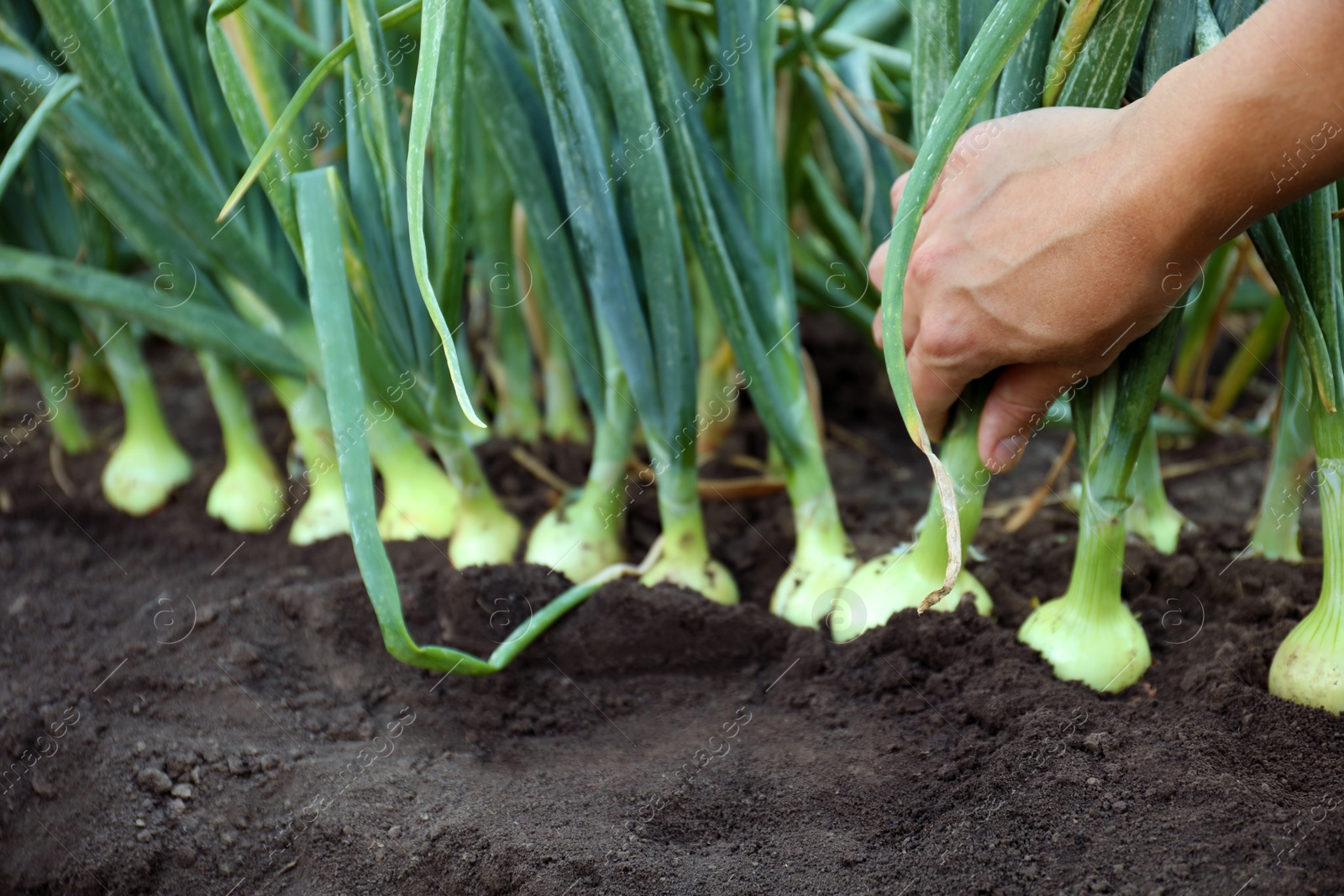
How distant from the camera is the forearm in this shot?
1.96 ft

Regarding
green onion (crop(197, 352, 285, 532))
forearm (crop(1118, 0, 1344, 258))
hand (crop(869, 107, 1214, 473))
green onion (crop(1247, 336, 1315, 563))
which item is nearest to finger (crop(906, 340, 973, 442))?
hand (crop(869, 107, 1214, 473))

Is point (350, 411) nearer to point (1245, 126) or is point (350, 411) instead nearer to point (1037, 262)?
point (1037, 262)

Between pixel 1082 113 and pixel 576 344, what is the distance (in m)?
0.58

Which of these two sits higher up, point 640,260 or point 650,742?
point 640,260

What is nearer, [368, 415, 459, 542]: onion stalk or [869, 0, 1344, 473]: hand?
[869, 0, 1344, 473]: hand

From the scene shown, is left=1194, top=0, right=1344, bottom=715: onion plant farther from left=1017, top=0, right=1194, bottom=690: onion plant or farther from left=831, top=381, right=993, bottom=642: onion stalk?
left=831, top=381, right=993, bottom=642: onion stalk

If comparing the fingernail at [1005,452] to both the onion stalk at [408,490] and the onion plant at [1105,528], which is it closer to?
the onion plant at [1105,528]

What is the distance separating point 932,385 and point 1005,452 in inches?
3.6

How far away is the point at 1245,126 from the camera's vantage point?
2.03 feet

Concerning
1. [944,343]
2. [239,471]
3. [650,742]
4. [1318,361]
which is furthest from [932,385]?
[239,471]

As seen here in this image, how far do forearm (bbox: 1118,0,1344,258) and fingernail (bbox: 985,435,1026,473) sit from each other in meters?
0.24

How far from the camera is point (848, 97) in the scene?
1136mm

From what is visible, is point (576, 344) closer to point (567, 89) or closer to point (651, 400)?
point (651, 400)

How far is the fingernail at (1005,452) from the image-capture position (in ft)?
2.90
